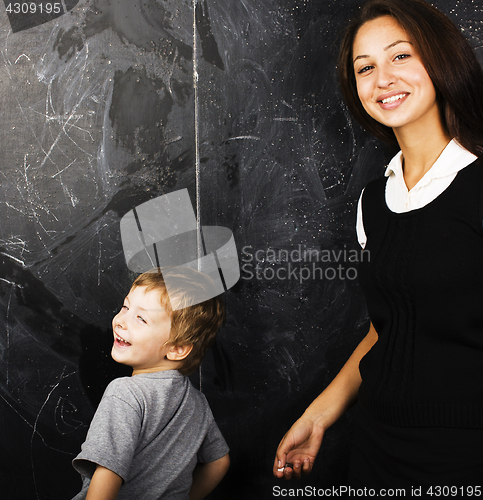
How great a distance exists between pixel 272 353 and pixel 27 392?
0.86 m

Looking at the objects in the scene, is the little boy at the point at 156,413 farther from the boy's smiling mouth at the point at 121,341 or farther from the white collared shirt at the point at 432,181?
the white collared shirt at the point at 432,181

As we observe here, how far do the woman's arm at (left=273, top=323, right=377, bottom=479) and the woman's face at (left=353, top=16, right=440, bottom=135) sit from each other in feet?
1.57

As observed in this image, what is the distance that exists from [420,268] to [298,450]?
53 centimetres

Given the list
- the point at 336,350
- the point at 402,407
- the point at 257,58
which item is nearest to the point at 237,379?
the point at 336,350

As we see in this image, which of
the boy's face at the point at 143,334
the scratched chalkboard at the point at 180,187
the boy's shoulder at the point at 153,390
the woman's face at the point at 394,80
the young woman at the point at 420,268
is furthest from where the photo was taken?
the scratched chalkboard at the point at 180,187

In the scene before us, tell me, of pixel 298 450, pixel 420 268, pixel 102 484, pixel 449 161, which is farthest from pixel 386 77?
pixel 102 484

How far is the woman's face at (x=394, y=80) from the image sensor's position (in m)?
0.96

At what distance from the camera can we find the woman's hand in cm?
109

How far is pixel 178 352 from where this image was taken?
4.04 feet

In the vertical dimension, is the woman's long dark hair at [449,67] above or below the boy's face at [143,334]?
above

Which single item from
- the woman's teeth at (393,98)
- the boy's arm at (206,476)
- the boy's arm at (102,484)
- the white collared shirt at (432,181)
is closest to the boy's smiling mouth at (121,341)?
the boy's arm at (102,484)

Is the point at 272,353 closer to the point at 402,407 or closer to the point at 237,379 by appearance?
the point at 237,379

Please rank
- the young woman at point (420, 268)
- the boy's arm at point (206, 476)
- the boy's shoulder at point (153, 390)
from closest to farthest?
the young woman at point (420, 268)
the boy's shoulder at point (153, 390)
the boy's arm at point (206, 476)

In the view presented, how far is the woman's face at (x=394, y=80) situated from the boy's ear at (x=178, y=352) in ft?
2.36
